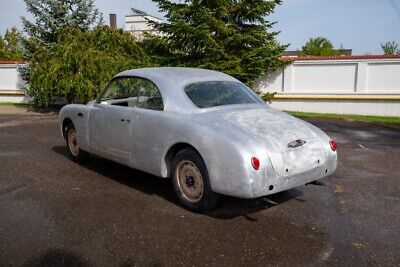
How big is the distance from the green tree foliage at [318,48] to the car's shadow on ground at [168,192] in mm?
38164

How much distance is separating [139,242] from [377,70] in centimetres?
1544

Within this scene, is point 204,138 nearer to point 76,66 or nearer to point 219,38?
point 76,66

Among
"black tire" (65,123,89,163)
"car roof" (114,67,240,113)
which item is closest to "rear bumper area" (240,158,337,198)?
"car roof" (114,67,240,113)

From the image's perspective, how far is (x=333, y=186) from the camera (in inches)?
216

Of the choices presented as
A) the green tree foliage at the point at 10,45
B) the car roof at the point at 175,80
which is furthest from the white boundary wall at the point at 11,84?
the car roof at the point at 175,80

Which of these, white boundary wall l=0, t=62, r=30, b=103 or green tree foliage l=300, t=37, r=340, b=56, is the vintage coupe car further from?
green tree foliage l=300, t=37, r=340, b=56

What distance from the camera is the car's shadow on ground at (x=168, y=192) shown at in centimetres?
436

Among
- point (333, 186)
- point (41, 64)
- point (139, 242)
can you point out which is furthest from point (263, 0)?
point (139, 242)

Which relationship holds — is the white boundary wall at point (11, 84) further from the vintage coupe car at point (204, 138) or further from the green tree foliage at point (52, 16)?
the vintage coupe car at point (204, 138)

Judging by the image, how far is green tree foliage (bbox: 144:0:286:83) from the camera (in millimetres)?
15398

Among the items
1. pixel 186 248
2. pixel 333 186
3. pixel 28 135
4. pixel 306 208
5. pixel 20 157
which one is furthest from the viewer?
pixel 28 135

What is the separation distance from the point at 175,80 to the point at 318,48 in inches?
1640

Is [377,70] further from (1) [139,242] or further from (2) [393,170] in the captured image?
(1) [139,242]

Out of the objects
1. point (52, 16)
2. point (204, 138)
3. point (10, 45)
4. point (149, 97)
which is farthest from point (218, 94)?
point (10, 45)
